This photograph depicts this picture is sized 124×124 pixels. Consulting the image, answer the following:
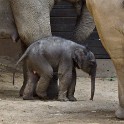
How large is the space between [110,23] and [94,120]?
942 millimetres

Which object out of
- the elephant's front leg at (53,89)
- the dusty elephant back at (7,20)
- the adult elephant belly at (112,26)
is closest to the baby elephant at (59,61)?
the elephant's front leg at (53,89)

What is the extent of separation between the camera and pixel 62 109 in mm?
6852

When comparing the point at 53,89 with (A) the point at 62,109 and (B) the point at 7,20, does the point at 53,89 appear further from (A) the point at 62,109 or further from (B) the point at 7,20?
(A) the point at 62,109

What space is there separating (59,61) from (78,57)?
247 millimetres

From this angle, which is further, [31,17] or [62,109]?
[31,17]

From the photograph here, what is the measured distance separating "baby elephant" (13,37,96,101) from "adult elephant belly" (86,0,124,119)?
199 centimetres

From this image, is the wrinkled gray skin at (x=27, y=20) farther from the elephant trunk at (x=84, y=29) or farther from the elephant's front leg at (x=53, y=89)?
the elephant trunk at (x=84, y=29)

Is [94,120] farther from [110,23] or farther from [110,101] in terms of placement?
[110,101]

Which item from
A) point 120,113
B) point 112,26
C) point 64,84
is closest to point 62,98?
point 64,84

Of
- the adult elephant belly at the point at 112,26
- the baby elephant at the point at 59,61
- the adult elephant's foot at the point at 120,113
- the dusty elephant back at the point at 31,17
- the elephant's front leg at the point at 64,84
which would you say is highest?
the adult elephant belly at the point at 112,26

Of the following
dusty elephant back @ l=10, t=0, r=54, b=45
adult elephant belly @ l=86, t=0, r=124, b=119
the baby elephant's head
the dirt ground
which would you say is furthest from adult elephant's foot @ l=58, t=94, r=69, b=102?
adult elephant belly @ l=86, t=0, r=124, b=119

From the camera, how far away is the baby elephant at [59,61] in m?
7.77

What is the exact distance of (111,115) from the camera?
20.3 ft

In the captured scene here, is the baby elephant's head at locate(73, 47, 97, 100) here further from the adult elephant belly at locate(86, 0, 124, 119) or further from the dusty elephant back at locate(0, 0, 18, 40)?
the adult elephant belly at locate(86, 0, 124, 119)
